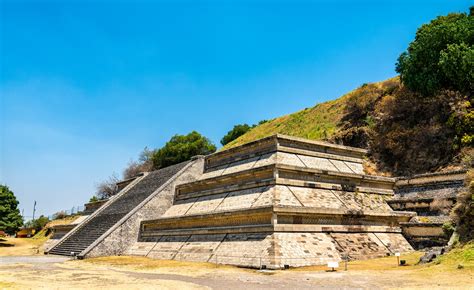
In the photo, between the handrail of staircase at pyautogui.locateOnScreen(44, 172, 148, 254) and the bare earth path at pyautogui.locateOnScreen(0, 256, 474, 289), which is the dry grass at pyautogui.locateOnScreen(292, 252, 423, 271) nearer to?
the bare earth path at pyautogui.locateOnScreen(0, 256, 474, 289)

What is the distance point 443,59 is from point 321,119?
59.1 feet

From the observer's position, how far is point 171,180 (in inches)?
1043

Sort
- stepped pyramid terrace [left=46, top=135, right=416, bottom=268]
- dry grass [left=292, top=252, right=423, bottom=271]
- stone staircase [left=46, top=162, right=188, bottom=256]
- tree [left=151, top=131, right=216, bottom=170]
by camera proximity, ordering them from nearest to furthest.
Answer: dry grass [left=292, top=252, right=423, bottom=271]
stepped pyramid terrace [left=46, top=135, right=416, bottom=268]
stone staircase [left=46, top=162, right=188, bottom=256]
tree [left=151, top=131, right=216, bottom=170]

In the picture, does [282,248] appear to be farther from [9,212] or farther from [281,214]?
[9,212]

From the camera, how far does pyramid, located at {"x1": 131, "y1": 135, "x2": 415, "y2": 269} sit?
16.0 m

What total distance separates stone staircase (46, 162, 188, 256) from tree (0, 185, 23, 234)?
1373 centimetres

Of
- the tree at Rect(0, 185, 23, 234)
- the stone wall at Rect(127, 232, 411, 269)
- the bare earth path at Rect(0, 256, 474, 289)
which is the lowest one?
the bare earth path at Rect(0, 256, 474, 289)

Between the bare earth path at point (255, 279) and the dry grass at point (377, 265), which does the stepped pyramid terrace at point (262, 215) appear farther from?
the bare earth path at point (255, 279)

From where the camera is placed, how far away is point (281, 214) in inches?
635

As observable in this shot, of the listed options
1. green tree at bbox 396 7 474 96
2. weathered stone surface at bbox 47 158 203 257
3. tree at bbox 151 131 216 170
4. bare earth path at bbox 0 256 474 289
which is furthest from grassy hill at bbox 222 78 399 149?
bare earth path at bbox 0 256 474 289

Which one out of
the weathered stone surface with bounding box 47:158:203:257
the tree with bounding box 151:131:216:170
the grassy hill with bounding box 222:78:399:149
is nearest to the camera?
the weathered stone surface with bounding box 47:158:203:257

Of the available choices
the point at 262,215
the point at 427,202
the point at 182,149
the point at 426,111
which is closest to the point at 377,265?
the point at 262,215

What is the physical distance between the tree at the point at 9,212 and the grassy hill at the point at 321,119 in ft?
90.5

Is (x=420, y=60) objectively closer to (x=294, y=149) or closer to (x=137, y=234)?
(x=294, y=149)
